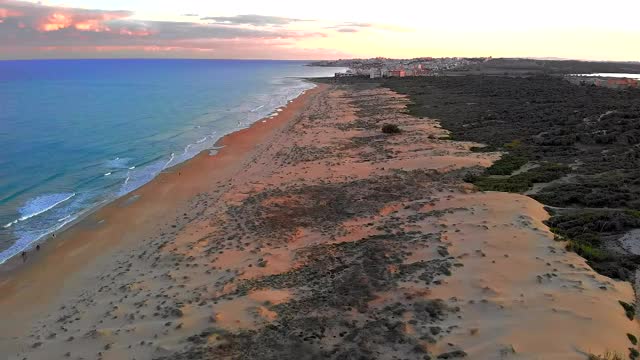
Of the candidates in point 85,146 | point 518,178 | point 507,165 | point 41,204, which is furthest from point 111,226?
point 85,146

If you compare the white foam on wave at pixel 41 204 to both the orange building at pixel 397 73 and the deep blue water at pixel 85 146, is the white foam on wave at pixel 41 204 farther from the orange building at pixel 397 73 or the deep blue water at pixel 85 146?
the orange building at pixel 397 73

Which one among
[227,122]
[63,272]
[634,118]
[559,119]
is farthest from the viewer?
[227,122]

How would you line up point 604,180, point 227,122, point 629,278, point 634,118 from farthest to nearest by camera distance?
point 227,122 < point 634,118 < point 604,180 < point 629,278

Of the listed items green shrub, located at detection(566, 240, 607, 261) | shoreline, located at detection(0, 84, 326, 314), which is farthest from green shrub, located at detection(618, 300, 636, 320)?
shoreline, located at detection(0, 84, 326, 314)

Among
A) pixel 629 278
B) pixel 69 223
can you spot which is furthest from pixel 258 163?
pixel 629 278

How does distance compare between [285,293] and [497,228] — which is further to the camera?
[497,228]

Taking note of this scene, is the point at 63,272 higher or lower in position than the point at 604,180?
lower

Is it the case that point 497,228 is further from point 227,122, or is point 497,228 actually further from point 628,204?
point 227,122

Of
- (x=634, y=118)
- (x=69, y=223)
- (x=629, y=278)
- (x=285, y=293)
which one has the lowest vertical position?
(x=69, y=223)
